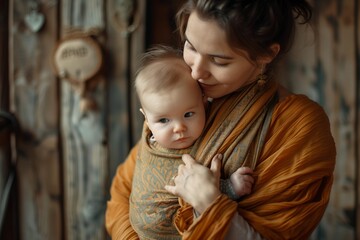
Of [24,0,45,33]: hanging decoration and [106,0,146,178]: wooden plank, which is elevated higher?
[24,0,45,33]: hanging decoration

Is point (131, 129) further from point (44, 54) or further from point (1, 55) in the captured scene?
point (1, 55)

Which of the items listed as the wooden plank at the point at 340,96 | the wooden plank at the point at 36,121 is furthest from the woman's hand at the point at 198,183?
the wooden plank at the point at 340,96

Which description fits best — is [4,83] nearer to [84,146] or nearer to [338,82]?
[84,146]

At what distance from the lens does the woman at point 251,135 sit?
1.12 metres

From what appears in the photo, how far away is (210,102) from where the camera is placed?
4.32 ft

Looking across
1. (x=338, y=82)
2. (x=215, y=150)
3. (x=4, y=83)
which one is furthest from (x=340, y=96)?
(x=4, y=83)

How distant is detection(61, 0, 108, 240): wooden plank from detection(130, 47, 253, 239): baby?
2.11 feet

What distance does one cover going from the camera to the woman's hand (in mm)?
1155

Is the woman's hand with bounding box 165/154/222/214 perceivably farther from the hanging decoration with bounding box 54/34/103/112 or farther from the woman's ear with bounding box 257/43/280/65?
the hanging decoration with bounding box 54/34/103/112

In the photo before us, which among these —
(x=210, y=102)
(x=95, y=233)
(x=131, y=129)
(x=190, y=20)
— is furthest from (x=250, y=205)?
(x=95, y=233)

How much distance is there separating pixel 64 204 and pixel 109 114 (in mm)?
444

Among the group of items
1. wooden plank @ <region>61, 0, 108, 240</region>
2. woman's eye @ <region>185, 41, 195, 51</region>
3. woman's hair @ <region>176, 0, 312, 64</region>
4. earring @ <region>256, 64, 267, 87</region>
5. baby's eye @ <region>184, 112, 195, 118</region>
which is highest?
woman's hair @ <region>176, 0, 312, 64</region>

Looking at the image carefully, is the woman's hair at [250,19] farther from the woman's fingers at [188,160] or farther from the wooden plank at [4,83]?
the wooden plank at [4,83]

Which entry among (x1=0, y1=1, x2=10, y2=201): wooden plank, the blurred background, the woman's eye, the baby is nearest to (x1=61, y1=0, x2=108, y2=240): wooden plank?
the blurred background
